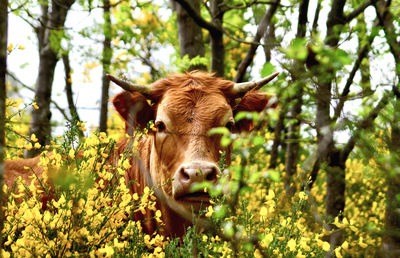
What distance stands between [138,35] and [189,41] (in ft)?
9.12

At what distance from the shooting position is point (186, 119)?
4.79 meters

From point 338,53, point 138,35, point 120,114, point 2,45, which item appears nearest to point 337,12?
point 120,114

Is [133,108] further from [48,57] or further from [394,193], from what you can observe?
[48,57]

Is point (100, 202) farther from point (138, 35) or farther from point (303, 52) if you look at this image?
point (138, 35)

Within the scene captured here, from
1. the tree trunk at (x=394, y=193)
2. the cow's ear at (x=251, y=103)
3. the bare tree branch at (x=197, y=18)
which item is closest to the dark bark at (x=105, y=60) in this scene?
the bare tree branch at (x=197, y=18)

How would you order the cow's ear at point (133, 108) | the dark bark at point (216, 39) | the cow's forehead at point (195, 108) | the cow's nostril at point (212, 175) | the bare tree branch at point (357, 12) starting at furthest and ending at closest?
the dark bark at point (216, 39) → the bare tree branch at point (357, 12) → the cow's ear at point (133, 108) → the cow's forehead at point (195, 108) → the cow's nostril at point (212, 175)

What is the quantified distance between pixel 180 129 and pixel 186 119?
0.13 meters

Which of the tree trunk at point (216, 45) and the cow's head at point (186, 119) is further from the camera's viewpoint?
the tree trunk at point (216, 45)

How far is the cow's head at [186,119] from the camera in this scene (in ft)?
13.9

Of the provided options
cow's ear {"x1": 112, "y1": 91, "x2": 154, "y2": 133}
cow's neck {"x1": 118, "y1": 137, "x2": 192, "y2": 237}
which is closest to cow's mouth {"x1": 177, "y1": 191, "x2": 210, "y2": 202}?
cow's neck {"x1": 118, "y1": 137, "x2": 192, "y2": 237}

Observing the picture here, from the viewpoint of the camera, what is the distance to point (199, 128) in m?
4.69

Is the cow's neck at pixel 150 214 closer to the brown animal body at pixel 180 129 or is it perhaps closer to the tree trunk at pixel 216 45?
the brown animal body at pixel 180 129

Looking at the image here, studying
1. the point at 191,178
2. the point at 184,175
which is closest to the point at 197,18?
the point at 184,175

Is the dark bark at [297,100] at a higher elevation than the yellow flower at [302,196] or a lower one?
higher
